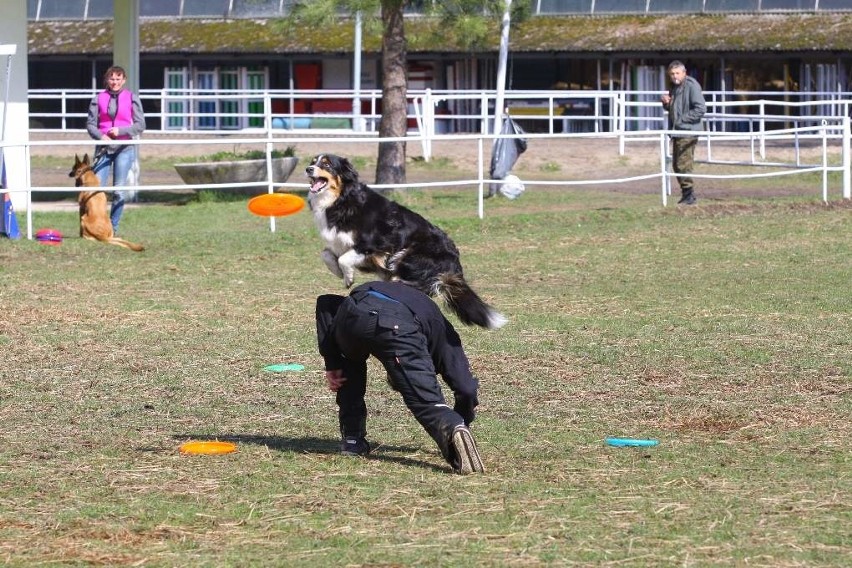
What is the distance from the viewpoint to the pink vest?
49.7ft

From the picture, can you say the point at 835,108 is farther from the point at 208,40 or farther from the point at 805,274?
the point at 805,274

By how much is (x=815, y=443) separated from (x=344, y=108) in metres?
32.5

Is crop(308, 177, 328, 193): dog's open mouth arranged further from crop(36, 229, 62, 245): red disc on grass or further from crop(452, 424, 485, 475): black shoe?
crop(36, 229, 62, 245): red disc on grass

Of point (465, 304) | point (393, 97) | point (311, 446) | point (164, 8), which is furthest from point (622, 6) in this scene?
point (311, 446)

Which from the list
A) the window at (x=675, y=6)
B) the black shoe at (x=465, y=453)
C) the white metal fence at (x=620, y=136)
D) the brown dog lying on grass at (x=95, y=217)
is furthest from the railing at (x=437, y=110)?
the black shoe at (x=465, y=453)

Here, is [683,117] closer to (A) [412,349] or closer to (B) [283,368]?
(B) [283,368]

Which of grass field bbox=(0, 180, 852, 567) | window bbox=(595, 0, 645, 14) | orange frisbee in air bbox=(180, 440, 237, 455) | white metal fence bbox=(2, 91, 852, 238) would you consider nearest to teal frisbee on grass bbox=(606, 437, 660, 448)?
grass field bbox=(0, 180, 852, 567)

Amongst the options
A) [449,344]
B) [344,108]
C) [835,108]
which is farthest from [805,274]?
[344,108]

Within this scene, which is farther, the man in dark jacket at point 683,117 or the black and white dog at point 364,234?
the man in dark jacket at point 683,117

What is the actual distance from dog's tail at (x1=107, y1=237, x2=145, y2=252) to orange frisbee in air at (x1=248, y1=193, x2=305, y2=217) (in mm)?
5449

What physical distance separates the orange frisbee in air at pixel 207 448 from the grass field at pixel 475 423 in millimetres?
72

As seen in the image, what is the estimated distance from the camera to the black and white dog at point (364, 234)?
7383mm

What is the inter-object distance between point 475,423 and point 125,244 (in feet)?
27.6

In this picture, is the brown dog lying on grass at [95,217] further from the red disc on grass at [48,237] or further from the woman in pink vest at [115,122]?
the woman in pink vest at [115,122]
